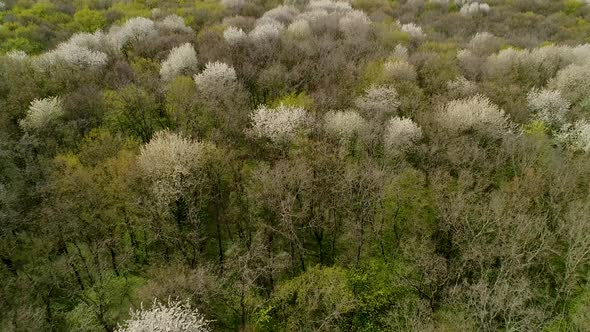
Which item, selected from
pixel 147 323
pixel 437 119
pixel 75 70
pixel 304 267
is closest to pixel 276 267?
pixel 304 267

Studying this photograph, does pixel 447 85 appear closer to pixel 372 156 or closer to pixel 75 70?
pixel 372 156

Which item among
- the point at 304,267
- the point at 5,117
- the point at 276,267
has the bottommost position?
the point at 304,267

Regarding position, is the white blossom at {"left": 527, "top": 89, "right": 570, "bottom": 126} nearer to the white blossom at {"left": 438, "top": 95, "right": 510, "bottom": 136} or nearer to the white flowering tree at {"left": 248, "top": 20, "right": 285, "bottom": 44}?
the white blossom at {"left": 438, "top": 95, "right": 510, "bottom": 136}

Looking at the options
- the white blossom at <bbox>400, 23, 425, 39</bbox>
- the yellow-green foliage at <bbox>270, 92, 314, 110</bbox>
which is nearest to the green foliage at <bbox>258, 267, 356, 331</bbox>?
the yellow-green foliage at <bbox>270, 92, 314, 110</bbox>

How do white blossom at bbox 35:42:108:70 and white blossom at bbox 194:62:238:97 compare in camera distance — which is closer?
white blossom at bbox 194:62:238:97

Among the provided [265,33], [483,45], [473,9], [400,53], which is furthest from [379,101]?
[473,9]

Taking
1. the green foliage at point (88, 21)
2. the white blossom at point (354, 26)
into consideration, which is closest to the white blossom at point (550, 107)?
the white blossom at point (354, 26)
